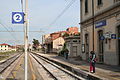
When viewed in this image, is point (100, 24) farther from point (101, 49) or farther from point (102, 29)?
point (101, 49)

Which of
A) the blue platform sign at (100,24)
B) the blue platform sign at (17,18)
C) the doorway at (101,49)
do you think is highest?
the blue platform sign at (100,24)

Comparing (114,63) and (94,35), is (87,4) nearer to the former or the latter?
(94,35)

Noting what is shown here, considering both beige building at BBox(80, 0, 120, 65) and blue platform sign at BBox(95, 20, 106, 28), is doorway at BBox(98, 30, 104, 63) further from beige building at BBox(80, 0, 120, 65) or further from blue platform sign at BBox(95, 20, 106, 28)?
blue platform sign at BBox(95, 20, 106, 28)

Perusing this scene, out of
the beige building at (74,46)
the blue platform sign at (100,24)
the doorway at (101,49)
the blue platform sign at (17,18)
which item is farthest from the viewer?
the beige building at (74,46)

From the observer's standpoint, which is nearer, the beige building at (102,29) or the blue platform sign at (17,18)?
the blue platform sign at (17,18)

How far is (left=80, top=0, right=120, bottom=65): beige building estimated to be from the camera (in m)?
22.0

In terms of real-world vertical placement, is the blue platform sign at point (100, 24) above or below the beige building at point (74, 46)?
above

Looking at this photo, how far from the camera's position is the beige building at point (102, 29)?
22.0 meters

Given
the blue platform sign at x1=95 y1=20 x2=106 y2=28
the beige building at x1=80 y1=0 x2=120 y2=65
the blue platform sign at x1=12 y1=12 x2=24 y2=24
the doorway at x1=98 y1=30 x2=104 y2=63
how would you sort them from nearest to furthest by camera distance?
the blue platform sign at x1=12 y1=12 x2=24 y2=24, the beige building at x1=80 y1=0 x2=120 y2=65, the blue platform sign at x1=95 y1=20 x2=106 y2=28, the doorway at x1=98 y1=30 x2=104 y2=63

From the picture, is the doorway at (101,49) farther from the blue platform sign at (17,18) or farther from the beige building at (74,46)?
the blue platform sign at (17,18)

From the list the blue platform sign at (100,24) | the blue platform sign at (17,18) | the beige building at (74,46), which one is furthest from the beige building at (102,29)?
the blue platform sign at (17,18)

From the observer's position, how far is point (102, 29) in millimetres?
25516

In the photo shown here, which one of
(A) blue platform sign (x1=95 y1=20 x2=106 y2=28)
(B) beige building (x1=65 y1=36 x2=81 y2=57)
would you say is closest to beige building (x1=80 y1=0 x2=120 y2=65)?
(A) blue platform sign (x1=95 y1=20 x2=106 y2=28)

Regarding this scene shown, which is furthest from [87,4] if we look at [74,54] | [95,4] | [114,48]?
[74,54]
